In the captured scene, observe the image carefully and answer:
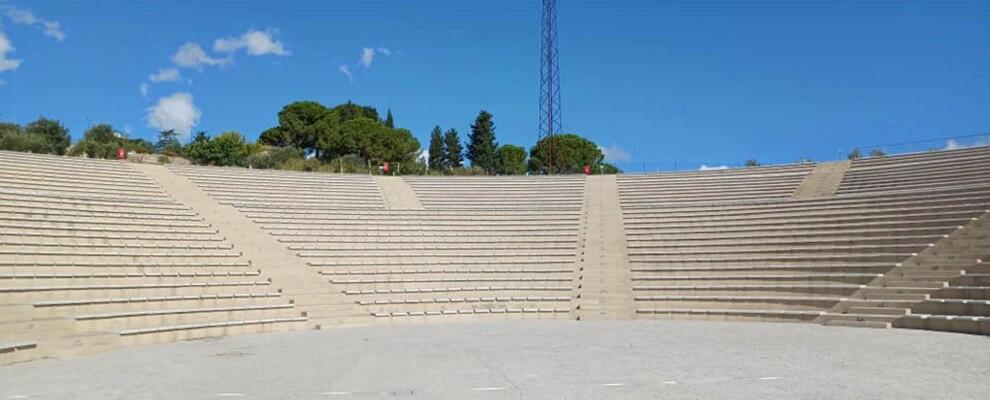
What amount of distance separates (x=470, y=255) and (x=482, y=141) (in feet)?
164

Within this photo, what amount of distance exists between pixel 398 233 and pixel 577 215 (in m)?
6.95

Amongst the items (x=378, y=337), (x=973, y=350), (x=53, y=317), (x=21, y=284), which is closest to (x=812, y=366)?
(x=973, y=350)

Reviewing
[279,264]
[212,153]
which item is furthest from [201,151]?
[279,264]

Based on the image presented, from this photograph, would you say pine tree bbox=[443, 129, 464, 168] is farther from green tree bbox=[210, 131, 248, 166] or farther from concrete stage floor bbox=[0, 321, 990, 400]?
concrete stage floor bbox=[0, 321, 990, 400]

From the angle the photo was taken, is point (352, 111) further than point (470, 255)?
Yes

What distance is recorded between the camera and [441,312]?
19.0 meters

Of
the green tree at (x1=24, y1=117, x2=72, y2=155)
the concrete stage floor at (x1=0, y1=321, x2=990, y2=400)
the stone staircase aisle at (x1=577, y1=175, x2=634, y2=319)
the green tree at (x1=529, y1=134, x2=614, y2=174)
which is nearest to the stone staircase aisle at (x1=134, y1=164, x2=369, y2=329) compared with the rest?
the concrete stage floor at (x1=0, y1=321, x2=990, y2=400)

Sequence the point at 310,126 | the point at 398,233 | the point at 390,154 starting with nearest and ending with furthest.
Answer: the point at 398,233
the point at 390,154
the point at 310,126

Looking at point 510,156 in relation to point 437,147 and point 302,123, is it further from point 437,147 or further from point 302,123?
point 302,123

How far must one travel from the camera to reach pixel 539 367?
10.4m

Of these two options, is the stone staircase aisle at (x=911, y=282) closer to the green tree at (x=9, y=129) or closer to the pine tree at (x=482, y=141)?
the green tree at (x=9, y=129)

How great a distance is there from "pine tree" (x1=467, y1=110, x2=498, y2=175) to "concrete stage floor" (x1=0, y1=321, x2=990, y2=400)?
184ft

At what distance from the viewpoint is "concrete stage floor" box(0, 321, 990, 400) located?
846 centimetres

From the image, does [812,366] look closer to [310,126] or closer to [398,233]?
[398,233]
